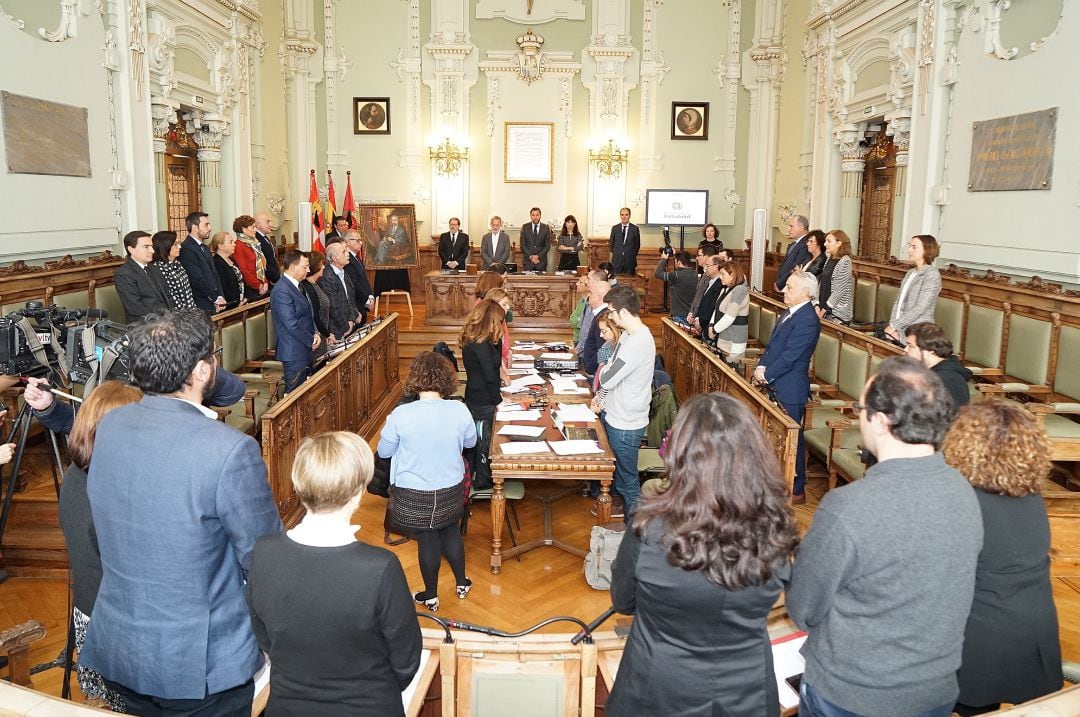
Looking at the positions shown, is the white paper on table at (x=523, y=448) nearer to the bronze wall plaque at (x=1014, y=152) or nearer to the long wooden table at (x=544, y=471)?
the long wooden table at (x=544, y=471)

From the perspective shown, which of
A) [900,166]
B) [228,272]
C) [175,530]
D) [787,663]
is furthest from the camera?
[900,166]

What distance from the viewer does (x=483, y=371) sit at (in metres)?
4.68

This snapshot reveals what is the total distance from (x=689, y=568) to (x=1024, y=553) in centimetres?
111

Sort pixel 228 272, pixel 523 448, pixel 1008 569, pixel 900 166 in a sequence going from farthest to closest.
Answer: pixel 900 166 < pixel 228 272 < pixel 523 448 < pixel 1008 569

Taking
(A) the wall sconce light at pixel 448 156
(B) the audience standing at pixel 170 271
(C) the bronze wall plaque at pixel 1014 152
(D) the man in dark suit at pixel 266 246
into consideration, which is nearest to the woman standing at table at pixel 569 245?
(A) the wall sconce light at pixel 448 156

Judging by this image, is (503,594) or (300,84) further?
(300,84)

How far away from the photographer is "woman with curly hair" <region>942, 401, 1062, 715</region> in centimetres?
212

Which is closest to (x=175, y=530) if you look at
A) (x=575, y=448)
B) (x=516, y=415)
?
(x=575, y=448)

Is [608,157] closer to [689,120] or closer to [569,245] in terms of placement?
[689,120]

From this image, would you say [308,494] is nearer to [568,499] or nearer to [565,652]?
[565,652]

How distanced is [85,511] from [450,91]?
11216 millimetres

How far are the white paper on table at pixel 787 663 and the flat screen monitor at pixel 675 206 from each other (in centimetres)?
1059

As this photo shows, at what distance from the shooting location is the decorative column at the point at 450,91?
12.3 metres

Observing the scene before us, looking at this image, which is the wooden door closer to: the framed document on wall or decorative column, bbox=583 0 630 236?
decorative column, bbox=583 0 630 236
